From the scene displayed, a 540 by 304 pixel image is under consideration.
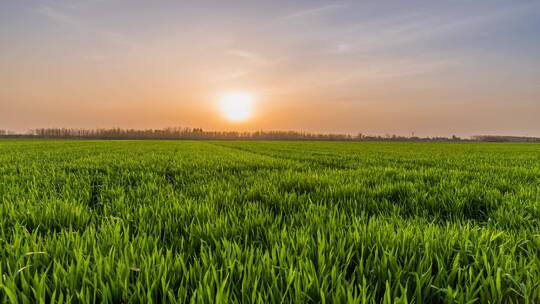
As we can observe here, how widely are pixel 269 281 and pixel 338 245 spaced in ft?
1.97

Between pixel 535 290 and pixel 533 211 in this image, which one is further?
pixel 533 211

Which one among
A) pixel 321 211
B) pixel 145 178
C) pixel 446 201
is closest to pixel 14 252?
pixel 321 211

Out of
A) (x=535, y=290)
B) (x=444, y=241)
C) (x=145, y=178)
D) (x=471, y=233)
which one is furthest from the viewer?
(x=145, y=178)

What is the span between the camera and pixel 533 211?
10.1ft

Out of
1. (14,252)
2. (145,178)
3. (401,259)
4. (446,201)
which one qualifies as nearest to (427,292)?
(401,259)

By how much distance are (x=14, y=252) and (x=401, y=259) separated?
261 centimetres

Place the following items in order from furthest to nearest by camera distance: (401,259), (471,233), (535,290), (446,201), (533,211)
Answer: (446,201)
(533,211)
(471,233)
(401,259)
(535,290)

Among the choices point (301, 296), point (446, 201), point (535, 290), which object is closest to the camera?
point (301, 296)

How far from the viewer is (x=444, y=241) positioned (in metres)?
1.82

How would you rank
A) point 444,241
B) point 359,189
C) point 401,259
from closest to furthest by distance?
point 401,259 < point 444,241 < point 359,189

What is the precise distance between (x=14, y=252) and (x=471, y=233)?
3484mm

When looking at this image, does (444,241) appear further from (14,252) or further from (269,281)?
(14,252)

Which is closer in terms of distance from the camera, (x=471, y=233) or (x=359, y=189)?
(x=471, y=233)

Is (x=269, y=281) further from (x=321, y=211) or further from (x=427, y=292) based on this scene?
(x=321, y=211)
